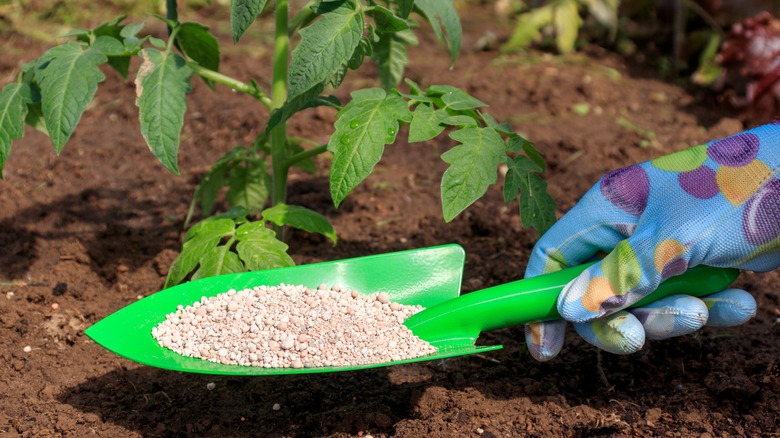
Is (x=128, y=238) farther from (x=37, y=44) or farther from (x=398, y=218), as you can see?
(x=37, y=44)

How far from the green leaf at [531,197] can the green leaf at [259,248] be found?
0.59 metres

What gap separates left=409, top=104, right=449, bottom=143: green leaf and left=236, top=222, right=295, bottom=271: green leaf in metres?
0.49

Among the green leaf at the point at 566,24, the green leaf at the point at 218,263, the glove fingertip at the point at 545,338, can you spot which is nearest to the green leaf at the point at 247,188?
the green leaf at the point at 218,263

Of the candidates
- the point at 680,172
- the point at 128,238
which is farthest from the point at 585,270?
the point at 128,238

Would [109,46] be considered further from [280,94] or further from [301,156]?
[301,156]

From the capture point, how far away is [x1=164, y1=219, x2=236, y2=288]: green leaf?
2.18m

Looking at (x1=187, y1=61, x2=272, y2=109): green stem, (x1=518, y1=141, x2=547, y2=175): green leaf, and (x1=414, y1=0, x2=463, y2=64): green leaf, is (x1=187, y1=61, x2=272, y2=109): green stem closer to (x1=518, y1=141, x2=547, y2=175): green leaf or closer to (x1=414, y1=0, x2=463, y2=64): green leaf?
(x1=414, y1=0, x2=463, y2=64): green leaf

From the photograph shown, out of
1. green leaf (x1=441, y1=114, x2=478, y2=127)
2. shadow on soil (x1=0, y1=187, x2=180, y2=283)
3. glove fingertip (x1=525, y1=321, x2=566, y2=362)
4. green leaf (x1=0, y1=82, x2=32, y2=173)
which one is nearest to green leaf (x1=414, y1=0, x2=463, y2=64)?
green leaf (x1=441, y1=114, x2=478, y2=127)

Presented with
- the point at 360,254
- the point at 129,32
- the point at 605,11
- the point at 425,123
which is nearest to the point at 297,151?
the point at 360,254

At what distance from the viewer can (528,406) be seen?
208 centimetres

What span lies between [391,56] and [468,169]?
0.68 metres

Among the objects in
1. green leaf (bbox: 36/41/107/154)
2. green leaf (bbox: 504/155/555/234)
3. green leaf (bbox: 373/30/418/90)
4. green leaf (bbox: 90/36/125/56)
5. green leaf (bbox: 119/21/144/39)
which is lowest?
green leaf (bbox: 504/155/555/234)

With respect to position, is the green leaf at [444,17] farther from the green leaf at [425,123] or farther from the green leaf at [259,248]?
the green leaf at [259,248]

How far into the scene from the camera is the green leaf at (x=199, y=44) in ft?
7.56
